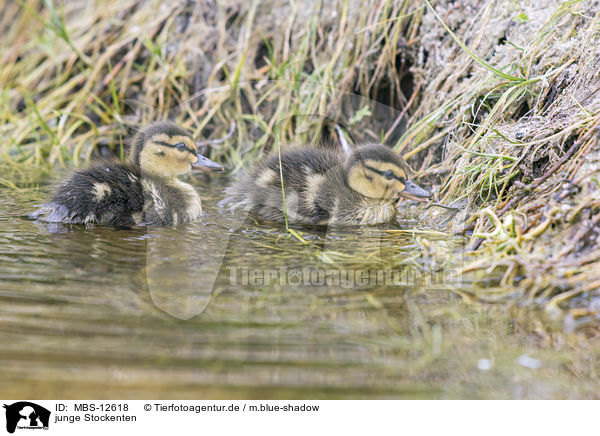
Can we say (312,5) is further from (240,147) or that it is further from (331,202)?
(331,202)

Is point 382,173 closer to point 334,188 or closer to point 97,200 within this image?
point 334,188

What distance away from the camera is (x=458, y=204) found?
120 inches

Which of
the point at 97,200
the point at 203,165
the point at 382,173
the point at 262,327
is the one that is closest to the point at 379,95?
the point at 382,173

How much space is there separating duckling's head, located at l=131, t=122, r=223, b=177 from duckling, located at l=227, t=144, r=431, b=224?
34 cm

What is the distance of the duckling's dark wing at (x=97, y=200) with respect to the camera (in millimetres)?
2908

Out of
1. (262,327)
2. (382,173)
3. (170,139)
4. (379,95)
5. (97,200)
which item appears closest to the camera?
(262,327)

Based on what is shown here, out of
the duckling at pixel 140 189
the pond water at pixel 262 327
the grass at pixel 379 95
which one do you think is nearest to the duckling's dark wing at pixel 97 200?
the duckling at pixel 140 189

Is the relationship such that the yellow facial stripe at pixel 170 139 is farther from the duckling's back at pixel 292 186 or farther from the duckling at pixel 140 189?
the duckling's back at pixel 292 186

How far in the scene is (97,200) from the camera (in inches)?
115

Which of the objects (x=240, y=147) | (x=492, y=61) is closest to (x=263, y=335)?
(x=492, y=61)

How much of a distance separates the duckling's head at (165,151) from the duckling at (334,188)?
34cm
